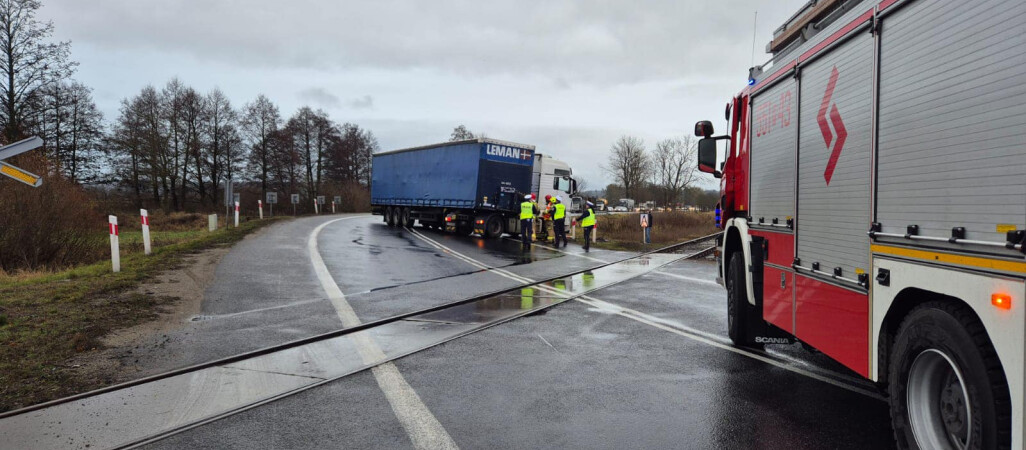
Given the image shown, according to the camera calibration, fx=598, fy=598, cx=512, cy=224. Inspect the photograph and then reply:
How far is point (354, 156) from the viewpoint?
236ft

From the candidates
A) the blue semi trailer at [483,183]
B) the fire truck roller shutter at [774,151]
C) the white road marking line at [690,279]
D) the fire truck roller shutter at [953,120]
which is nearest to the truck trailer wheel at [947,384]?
the fire truck roller shutter at [953,120]

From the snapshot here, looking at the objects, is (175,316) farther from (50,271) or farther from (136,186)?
(136,186)

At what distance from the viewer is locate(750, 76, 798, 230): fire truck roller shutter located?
500cm

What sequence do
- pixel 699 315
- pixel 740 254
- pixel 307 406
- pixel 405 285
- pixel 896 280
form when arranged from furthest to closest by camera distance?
pixel 405 285 < pixel 699 315 < pixel 740 254 < pixel 307 406 < pixel 896 280

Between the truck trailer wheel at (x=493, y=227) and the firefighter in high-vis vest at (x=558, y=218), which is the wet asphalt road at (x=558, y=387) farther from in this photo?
the truck trailer wheel at (x=493, y=227)

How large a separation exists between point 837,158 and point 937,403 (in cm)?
171

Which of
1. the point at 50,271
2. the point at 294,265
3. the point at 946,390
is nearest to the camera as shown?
the point at 946,390

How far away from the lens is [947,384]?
2.89m

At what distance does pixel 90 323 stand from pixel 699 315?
295 inches

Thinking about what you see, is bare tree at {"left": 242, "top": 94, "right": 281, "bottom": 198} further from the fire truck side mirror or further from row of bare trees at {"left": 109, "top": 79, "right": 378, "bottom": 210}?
the fire truck side mirror

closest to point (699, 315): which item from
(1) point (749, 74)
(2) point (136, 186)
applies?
(1) point (749, 74)

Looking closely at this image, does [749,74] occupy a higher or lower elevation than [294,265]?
higher

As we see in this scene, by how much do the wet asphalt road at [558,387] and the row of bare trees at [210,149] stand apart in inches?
→ 1678

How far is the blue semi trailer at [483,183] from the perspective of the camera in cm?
2355
